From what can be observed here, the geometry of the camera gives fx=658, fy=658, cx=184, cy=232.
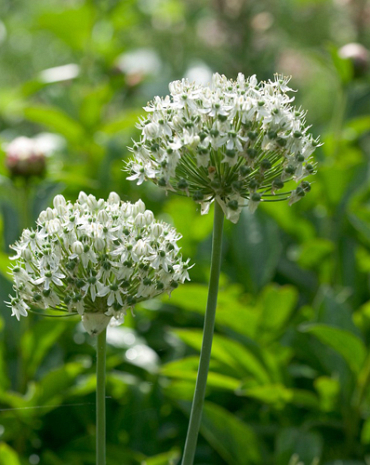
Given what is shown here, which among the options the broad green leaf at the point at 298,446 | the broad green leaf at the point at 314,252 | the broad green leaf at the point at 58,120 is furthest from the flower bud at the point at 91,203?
the broad green leaf at the point at 58,120

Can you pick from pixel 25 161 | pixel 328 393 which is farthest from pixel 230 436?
pixel 25 161

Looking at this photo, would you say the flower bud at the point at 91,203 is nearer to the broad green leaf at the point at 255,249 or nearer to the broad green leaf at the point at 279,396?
the broad green leaf at the point at 279,396

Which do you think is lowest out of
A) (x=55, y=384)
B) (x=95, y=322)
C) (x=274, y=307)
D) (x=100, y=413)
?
(x=100, y=413)

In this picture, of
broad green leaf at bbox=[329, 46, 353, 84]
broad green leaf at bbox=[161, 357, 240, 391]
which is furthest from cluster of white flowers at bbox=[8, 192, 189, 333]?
broad green leaf at bbox=[329, 46, 353, 84]

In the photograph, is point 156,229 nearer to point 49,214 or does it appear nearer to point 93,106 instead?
point 49,214

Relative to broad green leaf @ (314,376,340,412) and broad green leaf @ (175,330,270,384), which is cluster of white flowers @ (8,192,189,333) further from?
broad green leaf @ (314,376,340,412)
